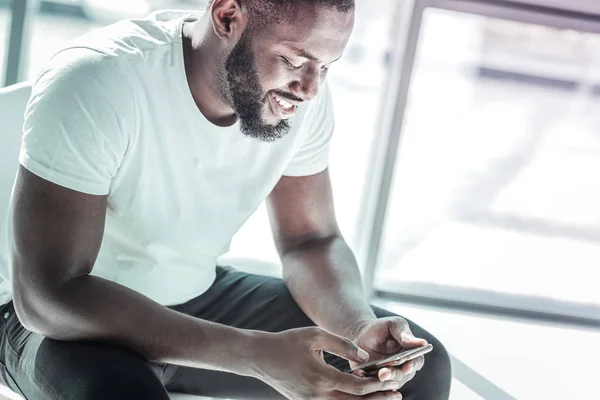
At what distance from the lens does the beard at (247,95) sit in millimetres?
1322

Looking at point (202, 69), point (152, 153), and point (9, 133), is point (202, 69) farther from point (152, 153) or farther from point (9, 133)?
point (9, 133)

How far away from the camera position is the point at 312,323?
1.51m

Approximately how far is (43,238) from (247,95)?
419 mm

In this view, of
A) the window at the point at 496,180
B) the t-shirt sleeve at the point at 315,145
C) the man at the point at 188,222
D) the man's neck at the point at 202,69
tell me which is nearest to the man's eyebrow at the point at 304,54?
the man at the point at 188,222

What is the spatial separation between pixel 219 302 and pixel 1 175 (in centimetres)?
47

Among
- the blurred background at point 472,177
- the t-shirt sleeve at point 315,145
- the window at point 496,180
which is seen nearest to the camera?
the t-shirt sleeve at point 315,145

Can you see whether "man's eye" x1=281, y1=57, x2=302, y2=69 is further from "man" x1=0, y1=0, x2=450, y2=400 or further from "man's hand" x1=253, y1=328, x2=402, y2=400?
"man's hand" x1=253, y1=328, x2=402, y2=400

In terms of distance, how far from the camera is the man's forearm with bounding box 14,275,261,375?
1175mm

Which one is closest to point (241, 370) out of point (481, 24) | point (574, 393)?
point (574, 393)

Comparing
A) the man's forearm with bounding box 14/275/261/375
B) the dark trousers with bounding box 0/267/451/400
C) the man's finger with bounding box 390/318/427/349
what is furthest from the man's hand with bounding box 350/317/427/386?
the man's forearm with bounding box 14/275/261/375

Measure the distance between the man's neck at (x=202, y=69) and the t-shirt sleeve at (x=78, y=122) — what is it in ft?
0.49

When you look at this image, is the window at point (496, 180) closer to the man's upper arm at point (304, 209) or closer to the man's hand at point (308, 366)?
the man's upper arm at point (304, 209)

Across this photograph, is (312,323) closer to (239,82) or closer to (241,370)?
(241,370)

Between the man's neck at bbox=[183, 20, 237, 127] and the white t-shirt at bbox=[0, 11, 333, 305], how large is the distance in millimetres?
27
